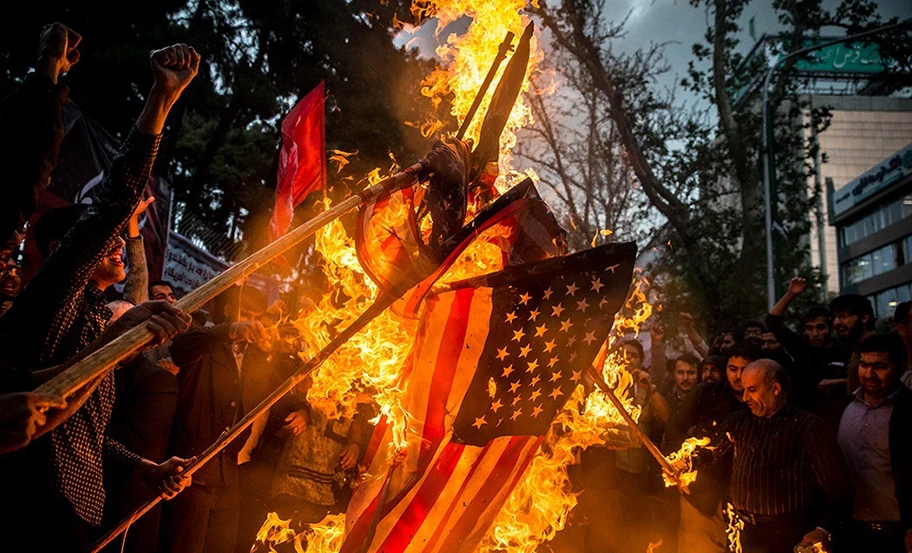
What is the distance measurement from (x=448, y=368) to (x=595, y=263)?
3.59 feet

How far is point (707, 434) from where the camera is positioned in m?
6.24

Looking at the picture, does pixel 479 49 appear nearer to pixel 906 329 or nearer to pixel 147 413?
pixel 147 413

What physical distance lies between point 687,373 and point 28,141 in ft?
24.1

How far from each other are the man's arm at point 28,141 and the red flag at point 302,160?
15.4 feet

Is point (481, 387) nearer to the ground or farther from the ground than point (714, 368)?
nearer to the ground

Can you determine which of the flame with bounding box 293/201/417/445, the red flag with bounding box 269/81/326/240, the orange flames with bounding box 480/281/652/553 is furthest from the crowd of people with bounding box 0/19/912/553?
the red flag with bounding box 269/81/326/240

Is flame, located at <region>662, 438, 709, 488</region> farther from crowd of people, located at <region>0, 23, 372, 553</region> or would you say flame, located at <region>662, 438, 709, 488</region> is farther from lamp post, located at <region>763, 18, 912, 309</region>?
lamp post, located at <region>763, 18, 912, 309</region>

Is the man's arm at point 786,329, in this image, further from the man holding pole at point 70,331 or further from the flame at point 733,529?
the man holding pole at point 70,331

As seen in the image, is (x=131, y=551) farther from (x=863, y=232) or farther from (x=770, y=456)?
(x=863, y=232)

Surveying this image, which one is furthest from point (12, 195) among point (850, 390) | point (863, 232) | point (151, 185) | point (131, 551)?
point (863, 232)

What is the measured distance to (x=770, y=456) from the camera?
5172 mm

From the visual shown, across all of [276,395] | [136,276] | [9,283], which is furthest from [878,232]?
[9,283]

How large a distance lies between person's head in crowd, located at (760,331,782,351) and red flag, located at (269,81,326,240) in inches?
198

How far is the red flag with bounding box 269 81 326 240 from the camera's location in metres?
7.02
